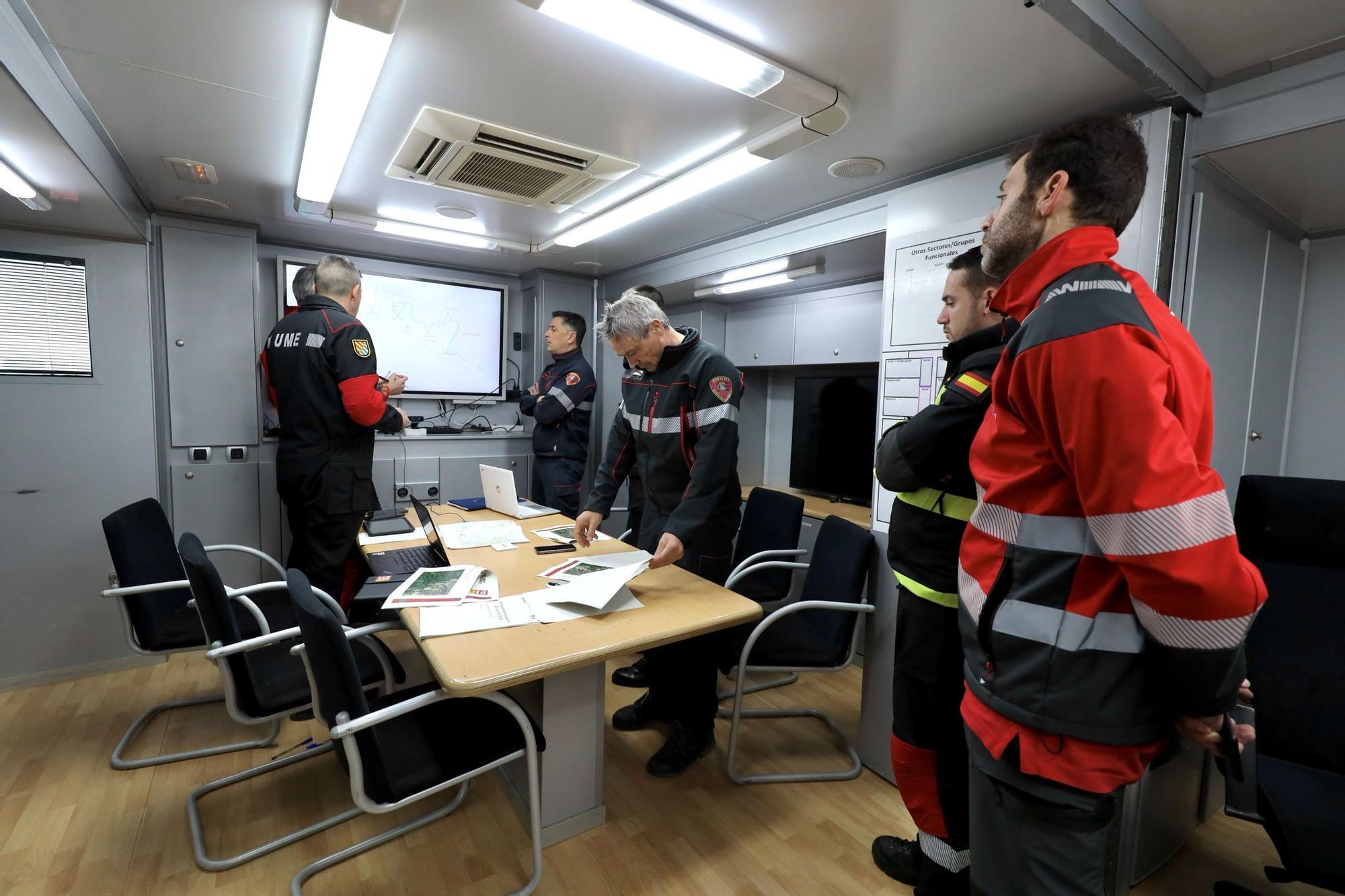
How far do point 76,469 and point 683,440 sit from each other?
3004mm

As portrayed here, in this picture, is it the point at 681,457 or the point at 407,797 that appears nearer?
the point at 407,797

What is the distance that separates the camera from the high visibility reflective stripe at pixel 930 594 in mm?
1548

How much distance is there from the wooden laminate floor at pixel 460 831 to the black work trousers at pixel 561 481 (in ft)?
6.17

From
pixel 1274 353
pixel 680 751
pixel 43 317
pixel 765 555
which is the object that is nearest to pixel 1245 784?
pixel 765 555

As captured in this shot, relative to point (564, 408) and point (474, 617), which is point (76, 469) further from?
point (474, 617)

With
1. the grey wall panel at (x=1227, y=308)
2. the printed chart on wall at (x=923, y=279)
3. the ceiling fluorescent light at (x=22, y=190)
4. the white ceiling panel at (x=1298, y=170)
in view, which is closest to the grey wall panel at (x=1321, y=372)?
the white ceiling panel at (x=1298, y=170)

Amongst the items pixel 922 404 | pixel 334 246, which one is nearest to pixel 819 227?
pixel 922 404

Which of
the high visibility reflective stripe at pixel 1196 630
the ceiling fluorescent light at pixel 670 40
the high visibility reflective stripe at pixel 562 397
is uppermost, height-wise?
the ceiling fluorescent light at pixel 670 40

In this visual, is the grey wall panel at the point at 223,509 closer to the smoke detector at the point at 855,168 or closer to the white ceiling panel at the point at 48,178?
the white ceiling panel at the point at 48,178

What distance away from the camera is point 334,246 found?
4.00 meters

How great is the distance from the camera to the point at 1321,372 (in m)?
2.45

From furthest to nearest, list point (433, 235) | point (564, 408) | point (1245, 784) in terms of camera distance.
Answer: point (564, 408), point (433, 235), point (1245, 784)

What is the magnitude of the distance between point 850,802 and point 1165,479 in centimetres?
180

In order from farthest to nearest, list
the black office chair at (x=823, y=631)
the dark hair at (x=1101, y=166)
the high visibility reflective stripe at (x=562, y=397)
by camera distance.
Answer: the high visibility reflective stripe at (x=562, y=397) < the black office chair at (x=823, y=631) < the dark hair at (x=1101, y=166)
